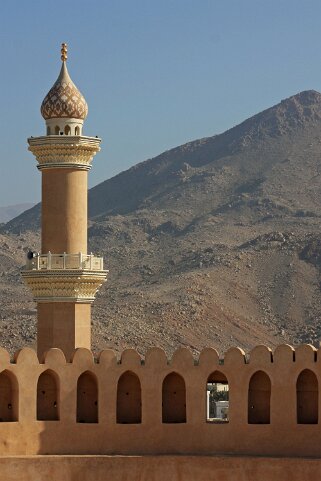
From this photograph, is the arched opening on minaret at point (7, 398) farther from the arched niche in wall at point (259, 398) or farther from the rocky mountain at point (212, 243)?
the rocky mountain at point (212, 243)

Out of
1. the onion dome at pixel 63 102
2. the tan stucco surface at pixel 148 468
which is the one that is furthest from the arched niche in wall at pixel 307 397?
the onion dome at pixel 63 102

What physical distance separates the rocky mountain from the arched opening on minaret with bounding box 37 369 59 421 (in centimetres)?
4921

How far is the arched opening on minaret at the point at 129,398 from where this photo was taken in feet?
81.1

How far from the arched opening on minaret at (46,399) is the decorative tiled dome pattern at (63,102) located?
5551mm

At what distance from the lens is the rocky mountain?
276ft

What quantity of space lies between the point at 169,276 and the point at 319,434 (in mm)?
77572

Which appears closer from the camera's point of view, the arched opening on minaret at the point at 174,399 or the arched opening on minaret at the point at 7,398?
the arched opening on minaret at the point at 7,398

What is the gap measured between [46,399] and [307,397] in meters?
4.28

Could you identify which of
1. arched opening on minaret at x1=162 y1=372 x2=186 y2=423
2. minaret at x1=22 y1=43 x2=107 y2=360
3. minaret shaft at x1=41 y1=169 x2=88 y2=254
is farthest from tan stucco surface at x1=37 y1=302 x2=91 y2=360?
arched opening on minaret at x1=162 y1=372 x2=186 y2=423

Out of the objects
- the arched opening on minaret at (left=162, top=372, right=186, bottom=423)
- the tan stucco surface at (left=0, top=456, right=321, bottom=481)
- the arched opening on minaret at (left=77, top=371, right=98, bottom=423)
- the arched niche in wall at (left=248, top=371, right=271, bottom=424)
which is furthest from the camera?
the arched opening on minaret at (left=77, top=371, right=98, bottom=423)

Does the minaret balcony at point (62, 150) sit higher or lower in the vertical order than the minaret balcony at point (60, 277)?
higher

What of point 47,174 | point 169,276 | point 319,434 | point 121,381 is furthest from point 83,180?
point 169,276

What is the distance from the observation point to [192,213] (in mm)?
132250

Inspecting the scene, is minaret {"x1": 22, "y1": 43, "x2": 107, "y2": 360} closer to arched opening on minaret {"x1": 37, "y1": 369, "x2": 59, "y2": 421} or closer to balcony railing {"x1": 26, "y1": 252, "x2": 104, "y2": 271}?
balcony railing {"x1": 26, "y1": 252, "x2": 104, "y2": 271}
